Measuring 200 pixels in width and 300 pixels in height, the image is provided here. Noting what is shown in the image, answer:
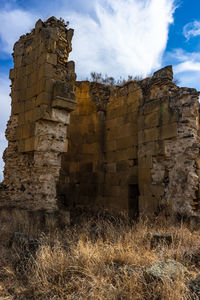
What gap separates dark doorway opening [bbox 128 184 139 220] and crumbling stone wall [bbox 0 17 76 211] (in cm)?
315

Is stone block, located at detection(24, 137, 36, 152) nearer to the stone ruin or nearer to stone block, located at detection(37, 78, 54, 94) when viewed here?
the stone ruin

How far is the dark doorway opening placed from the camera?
31.1 ft

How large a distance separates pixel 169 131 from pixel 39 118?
3837 millimetres

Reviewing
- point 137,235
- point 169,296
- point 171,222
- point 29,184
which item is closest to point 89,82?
point 29,184

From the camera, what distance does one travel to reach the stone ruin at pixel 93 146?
24.0 ft

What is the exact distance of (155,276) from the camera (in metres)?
3.39

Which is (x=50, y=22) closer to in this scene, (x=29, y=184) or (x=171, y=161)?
(x=29, y=184)

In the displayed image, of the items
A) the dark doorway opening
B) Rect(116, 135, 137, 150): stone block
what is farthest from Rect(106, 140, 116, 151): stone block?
the dark doorway opening

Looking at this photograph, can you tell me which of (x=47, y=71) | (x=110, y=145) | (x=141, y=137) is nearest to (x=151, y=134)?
(x=141, y=137)

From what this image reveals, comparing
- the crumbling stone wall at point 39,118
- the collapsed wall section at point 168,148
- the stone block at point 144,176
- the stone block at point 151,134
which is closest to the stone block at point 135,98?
the collapsed wall section at point 168,148

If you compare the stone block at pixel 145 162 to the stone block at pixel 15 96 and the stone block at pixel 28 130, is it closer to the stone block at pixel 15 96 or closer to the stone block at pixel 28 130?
the stone block at pixel 28 130

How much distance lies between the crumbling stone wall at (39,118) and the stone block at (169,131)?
292 cm

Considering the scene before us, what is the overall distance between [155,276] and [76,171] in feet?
25.1

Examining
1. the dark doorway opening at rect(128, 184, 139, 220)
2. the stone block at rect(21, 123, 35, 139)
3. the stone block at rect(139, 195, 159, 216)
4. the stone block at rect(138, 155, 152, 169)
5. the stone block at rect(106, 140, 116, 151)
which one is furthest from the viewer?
the stone block at rect(106, 140, 116, 151)
